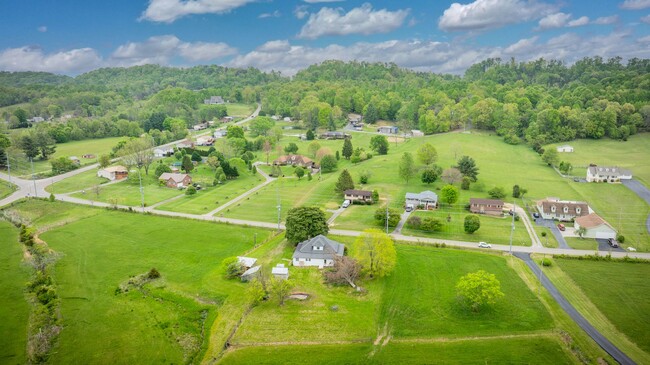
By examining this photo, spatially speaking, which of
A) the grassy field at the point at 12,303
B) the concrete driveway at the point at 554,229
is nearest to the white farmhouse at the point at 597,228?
the concrete driveway at the point at 554,229

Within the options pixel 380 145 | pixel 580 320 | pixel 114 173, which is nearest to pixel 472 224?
pixel 580 320

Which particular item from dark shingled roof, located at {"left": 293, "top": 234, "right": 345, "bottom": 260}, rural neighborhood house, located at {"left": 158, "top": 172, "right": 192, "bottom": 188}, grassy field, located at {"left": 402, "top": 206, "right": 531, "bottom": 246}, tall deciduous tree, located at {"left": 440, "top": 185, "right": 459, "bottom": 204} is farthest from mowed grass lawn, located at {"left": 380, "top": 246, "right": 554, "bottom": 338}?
rural neighborhood house, located at {"left": 158, "top": 172, "right": 192, "bottom": 188}

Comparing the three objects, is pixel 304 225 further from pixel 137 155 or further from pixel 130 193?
pixel 137 155

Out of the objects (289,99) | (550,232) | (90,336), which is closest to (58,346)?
(90,336)

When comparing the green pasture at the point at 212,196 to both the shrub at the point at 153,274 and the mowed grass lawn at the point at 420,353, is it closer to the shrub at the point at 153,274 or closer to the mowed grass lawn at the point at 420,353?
the shrub at the point at 153,274

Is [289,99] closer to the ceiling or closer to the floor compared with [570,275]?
closer to the ceiling

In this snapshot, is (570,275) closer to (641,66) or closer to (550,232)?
(550,232)

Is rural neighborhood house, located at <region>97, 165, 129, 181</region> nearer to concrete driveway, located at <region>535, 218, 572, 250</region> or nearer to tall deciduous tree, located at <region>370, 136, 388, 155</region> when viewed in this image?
tall deciduous tree, located at <region>370, 136, 388, 155</region>
